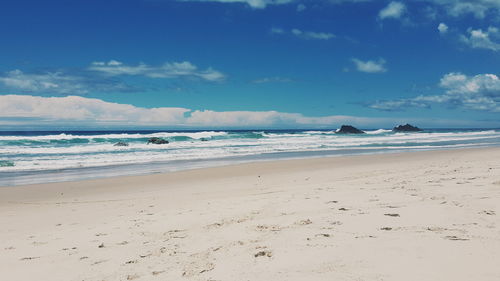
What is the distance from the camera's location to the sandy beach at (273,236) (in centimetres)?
369

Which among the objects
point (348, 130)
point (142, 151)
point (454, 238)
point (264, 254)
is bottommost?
point (142, 151)

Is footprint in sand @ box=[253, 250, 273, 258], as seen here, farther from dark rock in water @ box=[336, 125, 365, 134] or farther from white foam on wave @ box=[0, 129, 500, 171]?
dark rock in water @ box=[336, 125, 365, 134]

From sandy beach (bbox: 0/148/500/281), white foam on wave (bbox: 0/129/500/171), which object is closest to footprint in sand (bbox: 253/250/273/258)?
sandy beach (bbox: 0/148/500/281)

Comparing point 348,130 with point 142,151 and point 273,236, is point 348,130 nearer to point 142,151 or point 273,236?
point 142,151

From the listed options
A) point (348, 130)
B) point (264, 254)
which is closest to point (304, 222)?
point (264, 254)

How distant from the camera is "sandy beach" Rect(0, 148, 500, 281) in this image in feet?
12.1

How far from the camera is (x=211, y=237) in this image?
5074 millimetres

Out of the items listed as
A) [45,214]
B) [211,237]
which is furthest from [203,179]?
[211,237]

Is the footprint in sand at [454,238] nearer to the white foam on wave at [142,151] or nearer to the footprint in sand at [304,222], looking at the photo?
the footprint in sand at [304,222]

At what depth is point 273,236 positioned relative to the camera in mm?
4832

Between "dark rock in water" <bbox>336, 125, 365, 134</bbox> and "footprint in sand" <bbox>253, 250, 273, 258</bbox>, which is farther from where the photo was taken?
"dark rock in water" <bbox>336, 125, 365, 134</bbox>

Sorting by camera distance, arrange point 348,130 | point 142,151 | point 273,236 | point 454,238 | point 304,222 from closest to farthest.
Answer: point 454,238 → point 273,236 → point 304,222 → point 142,151 → point 348,130

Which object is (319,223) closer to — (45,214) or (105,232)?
(105,232)

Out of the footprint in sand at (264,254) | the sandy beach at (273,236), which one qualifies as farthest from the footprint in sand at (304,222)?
the footprint in sand at (264,254)
